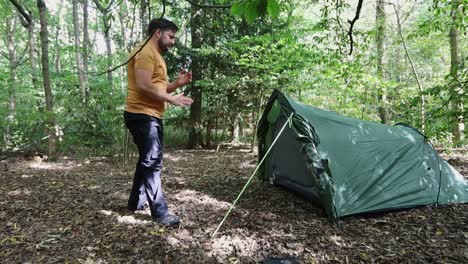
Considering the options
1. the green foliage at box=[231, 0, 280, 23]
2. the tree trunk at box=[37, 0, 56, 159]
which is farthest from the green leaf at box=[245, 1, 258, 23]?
the tree trunk at box=[37, 0, 56, 159]

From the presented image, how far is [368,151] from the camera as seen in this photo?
143 inches

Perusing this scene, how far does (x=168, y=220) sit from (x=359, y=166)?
2.23 meters

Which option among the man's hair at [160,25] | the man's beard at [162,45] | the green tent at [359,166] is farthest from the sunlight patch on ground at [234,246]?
the man's hair at [160,25]

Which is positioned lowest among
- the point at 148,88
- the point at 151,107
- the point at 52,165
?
the point at 52,165

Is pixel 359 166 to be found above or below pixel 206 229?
above

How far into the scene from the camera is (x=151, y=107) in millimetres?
2695

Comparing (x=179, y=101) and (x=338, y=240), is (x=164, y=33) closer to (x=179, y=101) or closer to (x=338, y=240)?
(x=179, y=101)

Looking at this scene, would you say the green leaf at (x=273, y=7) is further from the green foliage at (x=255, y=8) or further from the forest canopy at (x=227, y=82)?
the forest canopy at (x=227, y=82)

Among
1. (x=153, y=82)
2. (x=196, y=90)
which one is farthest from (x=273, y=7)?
(x=196, y=90)

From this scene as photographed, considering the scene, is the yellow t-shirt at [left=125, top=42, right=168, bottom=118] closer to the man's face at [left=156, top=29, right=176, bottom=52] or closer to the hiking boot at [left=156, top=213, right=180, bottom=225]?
the man's face at [left=156, top=29, right=176, bottom=52]

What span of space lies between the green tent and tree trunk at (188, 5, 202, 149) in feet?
17.1

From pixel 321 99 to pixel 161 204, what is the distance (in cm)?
690

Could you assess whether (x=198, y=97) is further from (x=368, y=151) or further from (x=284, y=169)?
(x=368, y=151)

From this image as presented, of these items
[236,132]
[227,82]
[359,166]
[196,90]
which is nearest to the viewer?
[359,166]
